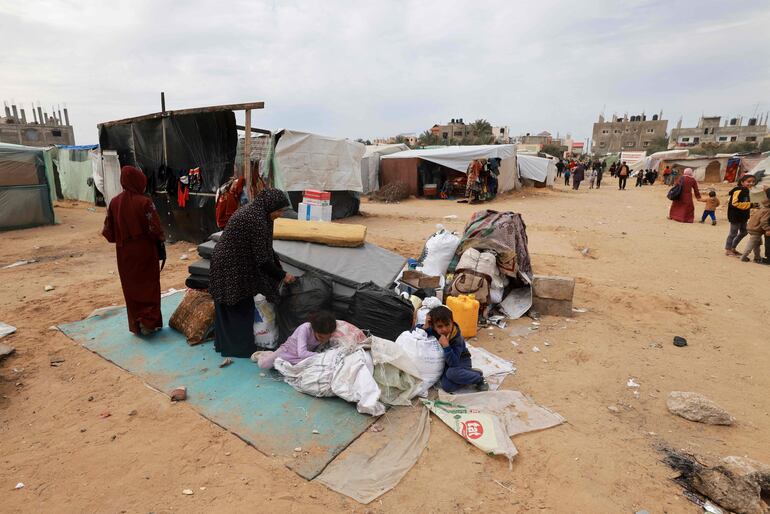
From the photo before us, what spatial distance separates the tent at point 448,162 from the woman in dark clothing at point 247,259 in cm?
1463

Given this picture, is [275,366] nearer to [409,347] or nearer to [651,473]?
[409,347]

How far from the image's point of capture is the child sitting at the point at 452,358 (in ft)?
→ 10.2

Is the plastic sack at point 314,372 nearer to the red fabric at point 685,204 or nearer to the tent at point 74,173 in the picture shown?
the red fabric at point 685,204

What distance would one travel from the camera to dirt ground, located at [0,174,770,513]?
2.20 metres

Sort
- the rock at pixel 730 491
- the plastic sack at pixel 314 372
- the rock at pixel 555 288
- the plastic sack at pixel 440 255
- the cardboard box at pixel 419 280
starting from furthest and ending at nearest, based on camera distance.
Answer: the plastic sack at pixel 440 255 → the cardboard box at pixel 419 280 → the rock at pixel 555 288 → the plastic sack at pixel 314 372 → the rock at pixel 730 491

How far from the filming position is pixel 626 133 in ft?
227

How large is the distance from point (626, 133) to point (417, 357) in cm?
7975

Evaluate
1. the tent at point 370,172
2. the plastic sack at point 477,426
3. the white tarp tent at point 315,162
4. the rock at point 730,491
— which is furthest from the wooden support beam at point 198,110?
the tent at point 370,172

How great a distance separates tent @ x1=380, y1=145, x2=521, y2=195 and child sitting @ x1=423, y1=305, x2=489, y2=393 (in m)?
14.6

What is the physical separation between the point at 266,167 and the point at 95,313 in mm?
5337

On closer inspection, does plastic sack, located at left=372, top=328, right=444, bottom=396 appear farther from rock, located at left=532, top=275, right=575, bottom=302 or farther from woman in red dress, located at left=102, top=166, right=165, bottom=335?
woman in red dress, located at left=102, top=166, right=165, bottom=335

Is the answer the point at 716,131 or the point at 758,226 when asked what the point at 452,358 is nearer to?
the point at 758,226

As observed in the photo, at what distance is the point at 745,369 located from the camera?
3633 millimetres

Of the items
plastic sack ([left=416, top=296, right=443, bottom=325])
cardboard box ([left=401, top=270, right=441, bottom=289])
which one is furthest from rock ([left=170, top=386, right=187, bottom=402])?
cardboard box ([left=401, top=270, right=441, bottom=289])
